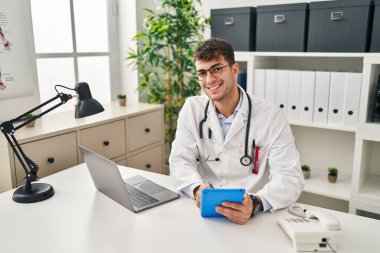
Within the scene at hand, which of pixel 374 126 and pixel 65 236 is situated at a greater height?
pixel 374 126

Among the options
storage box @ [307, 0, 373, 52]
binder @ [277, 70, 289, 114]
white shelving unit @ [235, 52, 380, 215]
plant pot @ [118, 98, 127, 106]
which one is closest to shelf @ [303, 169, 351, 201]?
white shelving unit @ [235, 52, 380, 215]

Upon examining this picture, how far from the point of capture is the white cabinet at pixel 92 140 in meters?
1.89

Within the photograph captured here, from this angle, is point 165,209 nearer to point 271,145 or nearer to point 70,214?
point 70,214

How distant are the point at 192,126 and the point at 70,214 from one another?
73 cm

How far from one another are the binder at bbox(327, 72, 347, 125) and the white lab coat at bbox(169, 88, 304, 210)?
0.76 metres

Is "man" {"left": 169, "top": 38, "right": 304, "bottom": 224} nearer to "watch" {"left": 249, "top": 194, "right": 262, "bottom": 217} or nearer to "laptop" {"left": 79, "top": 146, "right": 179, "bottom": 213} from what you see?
"laptop" {"left": 79, "top": 146, "right": 179, "bottom": 213}

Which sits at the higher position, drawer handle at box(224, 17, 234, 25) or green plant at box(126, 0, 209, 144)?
drawer handle at box(224, 17, 234, 25)

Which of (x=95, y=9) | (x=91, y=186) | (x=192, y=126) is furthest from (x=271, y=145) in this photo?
(x=95, y=9)

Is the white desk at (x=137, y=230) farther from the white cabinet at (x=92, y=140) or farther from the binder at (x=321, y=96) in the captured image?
the binder at (x=321, y=96)

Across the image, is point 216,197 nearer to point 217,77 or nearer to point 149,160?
point 217,77

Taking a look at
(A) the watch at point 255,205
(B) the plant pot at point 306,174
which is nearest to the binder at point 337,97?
(B) the plant pot at point 306,174

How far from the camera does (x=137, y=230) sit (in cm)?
126

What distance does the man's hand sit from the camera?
129 cm

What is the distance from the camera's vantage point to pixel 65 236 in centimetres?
124
